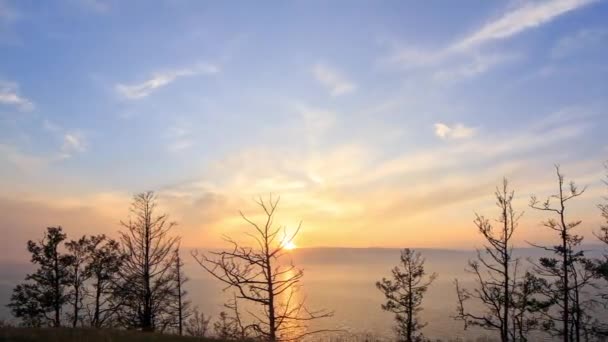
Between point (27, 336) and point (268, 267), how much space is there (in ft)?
24.0

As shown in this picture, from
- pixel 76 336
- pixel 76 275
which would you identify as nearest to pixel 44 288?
pixel 76 275

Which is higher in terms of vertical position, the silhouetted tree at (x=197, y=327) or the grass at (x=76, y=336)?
the grass at (x=76, y=336)

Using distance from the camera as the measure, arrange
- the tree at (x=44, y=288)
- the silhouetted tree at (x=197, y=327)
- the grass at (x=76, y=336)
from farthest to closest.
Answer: the tree at (x=44, y=288), the silhouetted tree at (x=197, y=327), the grass at (x=76, y=336)

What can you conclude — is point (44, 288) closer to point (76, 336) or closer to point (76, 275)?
point (76, 275)

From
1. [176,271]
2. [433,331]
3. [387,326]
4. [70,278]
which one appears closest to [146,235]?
[176,271]


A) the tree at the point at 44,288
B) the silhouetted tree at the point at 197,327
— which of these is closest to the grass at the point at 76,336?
the silhouetted tree at the point at 197,327

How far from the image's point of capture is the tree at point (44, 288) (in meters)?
33.5

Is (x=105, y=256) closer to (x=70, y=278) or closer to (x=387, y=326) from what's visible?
(x=70, y=278)

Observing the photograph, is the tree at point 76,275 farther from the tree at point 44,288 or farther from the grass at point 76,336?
the grass at point 76,336

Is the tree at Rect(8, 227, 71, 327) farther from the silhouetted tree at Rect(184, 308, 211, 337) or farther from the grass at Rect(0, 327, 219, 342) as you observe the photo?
the grass at Rect(0, 327, 219, 342)

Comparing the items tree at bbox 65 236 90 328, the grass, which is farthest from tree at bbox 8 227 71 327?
the grass

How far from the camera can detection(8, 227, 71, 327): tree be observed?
110 feet

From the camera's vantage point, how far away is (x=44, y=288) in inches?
1359

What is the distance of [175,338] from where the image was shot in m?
13.5
